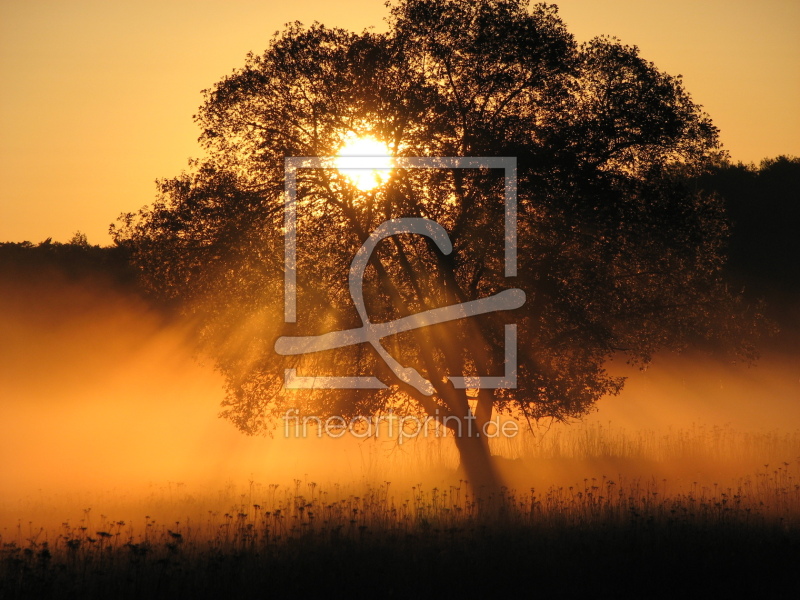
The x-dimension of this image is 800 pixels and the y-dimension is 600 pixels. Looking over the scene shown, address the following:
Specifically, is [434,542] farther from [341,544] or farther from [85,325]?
[85,325]

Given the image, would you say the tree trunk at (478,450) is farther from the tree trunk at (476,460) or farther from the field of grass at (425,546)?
the field of grass at (425,546)

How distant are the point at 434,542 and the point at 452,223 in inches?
340

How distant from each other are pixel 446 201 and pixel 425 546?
8994 millimetres

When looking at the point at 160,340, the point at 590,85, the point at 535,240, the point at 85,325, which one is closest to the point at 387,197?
the point at 535,240

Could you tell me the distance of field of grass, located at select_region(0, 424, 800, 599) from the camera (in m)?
11.7

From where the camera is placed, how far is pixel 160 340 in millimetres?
47875

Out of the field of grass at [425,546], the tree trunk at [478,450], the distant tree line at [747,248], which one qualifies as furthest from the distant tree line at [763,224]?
the field of grass at [425,546]

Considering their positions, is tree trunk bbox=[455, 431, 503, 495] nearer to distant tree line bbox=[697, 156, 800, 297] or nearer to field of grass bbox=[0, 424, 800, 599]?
field of grass bbox=[0, 424, 800, 599]

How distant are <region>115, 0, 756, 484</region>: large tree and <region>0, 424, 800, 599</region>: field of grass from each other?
3811mm

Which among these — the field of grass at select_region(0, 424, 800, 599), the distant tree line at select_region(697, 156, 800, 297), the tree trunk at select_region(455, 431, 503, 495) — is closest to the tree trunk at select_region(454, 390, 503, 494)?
the tree trunk at select_region(455, 431, 503, 495)

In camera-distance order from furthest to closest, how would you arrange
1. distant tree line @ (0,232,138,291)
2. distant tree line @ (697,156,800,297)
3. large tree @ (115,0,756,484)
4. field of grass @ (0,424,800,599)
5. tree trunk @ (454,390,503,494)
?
distant tree line @ (0,232,138,291)
distant tree line @ (697,156,800,297)
tree trunk @ (454,390,503,494)
large tree @ (115,0,756,484)
field of grass @ (0,424,800,599)

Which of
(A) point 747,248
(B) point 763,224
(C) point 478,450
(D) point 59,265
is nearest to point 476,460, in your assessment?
(C) point 478,450

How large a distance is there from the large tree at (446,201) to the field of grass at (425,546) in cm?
381

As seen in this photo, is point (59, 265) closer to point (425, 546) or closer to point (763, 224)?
point (763, 224)
